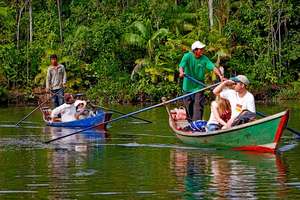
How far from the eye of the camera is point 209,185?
411 inches

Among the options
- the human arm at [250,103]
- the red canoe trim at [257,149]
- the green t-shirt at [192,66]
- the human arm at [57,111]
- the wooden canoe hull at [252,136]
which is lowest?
the red canoe trim at [257,149]

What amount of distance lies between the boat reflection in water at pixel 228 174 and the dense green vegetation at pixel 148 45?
22.4m

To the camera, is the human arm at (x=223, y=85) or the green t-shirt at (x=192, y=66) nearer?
the human arm at (x=223, y=85)

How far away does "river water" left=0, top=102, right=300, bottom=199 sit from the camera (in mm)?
9969

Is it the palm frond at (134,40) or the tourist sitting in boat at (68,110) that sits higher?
the palm frond at (134,40)

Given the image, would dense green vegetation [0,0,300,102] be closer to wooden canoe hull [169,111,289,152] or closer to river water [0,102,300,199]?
river water [0,102,300,199]

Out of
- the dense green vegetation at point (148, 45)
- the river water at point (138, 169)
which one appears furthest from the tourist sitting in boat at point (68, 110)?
the dense green vegetation at point (148, 45)

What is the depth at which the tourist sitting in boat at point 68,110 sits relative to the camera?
2139 centimetres

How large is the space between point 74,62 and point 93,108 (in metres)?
16.2

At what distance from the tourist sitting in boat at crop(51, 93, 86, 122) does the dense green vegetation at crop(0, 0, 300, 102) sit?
14.1m

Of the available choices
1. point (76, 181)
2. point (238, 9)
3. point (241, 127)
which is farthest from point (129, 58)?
point (76, 181)

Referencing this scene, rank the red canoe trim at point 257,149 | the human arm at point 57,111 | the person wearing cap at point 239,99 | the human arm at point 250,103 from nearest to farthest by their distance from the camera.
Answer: the red canoe trim at point 257,149
the person wearing cap at point 239,99
the human arm at point 250,103
the human arm at point 57,111

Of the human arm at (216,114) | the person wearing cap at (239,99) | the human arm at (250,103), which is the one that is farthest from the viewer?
the human arm at (216,114)

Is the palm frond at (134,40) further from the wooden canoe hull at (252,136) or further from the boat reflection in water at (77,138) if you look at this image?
the wooden canoe hull at (252,136)
